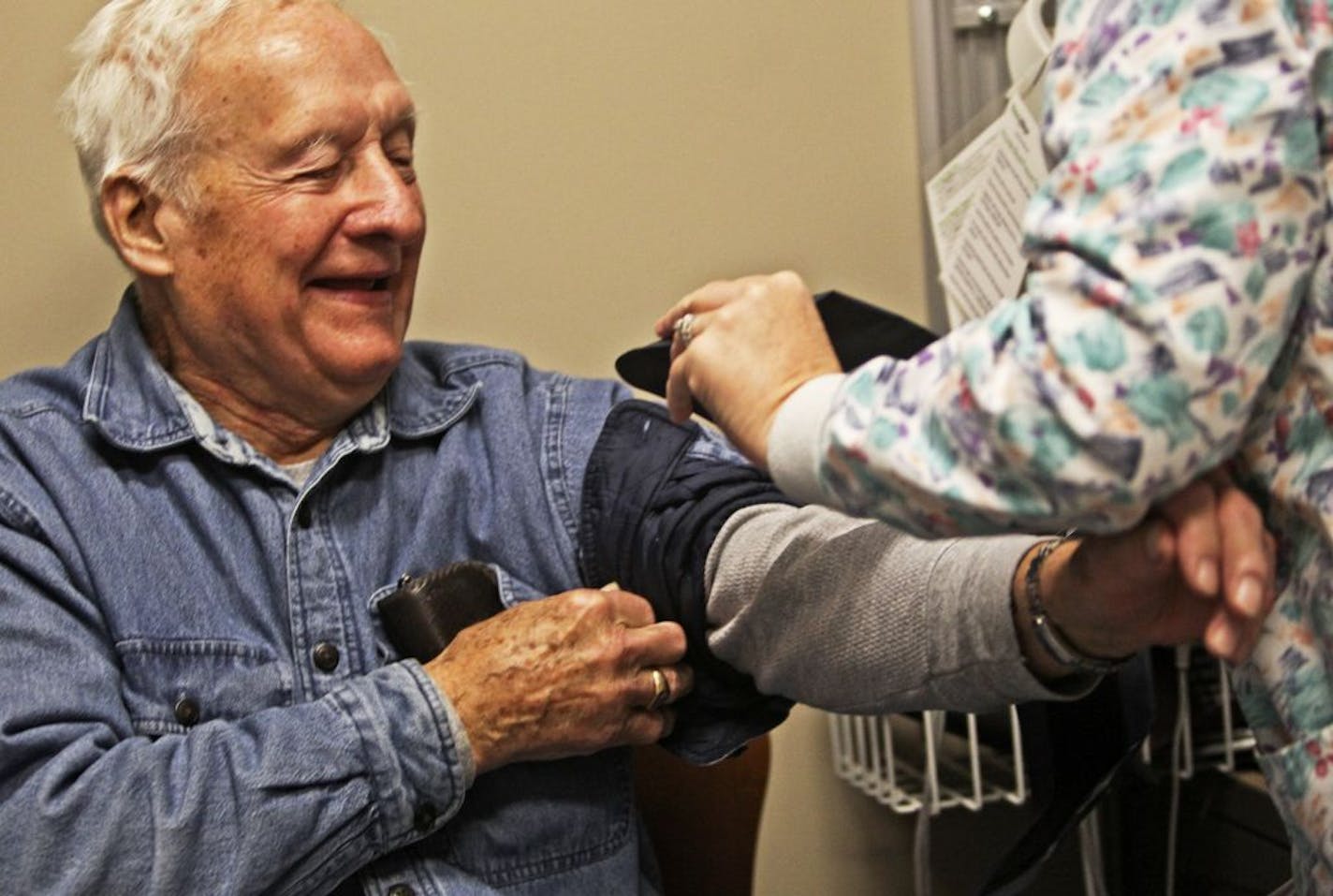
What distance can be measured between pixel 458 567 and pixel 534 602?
9cm

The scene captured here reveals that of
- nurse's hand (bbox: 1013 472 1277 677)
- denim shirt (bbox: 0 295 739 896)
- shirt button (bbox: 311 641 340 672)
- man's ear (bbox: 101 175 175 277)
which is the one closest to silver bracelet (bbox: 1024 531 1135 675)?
nurse's hand (bbox: 1013 472 1277 677)

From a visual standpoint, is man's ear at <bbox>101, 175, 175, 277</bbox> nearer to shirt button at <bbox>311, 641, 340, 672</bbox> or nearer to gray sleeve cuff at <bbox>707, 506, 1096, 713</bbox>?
shirt button at <bbox>311, 641, 340, 672</bbox>

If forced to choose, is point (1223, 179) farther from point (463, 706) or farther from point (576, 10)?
point (576, 10)

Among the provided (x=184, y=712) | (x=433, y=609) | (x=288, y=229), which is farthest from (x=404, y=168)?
(x=184, y=712)

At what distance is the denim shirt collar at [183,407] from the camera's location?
53.7 inches

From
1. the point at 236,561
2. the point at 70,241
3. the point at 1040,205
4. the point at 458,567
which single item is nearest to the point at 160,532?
the point at 236,561

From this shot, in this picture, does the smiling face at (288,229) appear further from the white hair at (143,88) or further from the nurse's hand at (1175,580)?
the nurse's hand at (1175,580)

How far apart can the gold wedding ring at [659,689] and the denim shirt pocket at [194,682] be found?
33 cm

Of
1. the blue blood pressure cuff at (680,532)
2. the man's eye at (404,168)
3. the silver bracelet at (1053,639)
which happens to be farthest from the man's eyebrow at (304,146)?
the silver bracelet at (1053,639)

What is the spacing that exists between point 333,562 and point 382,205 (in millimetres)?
345

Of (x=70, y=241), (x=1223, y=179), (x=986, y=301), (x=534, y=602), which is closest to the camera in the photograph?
(x=1223, y=179)

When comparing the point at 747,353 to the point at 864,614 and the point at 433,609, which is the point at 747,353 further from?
the point at 433,609

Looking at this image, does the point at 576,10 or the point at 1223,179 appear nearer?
the point at 1223,179

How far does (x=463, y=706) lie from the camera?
1247mm
